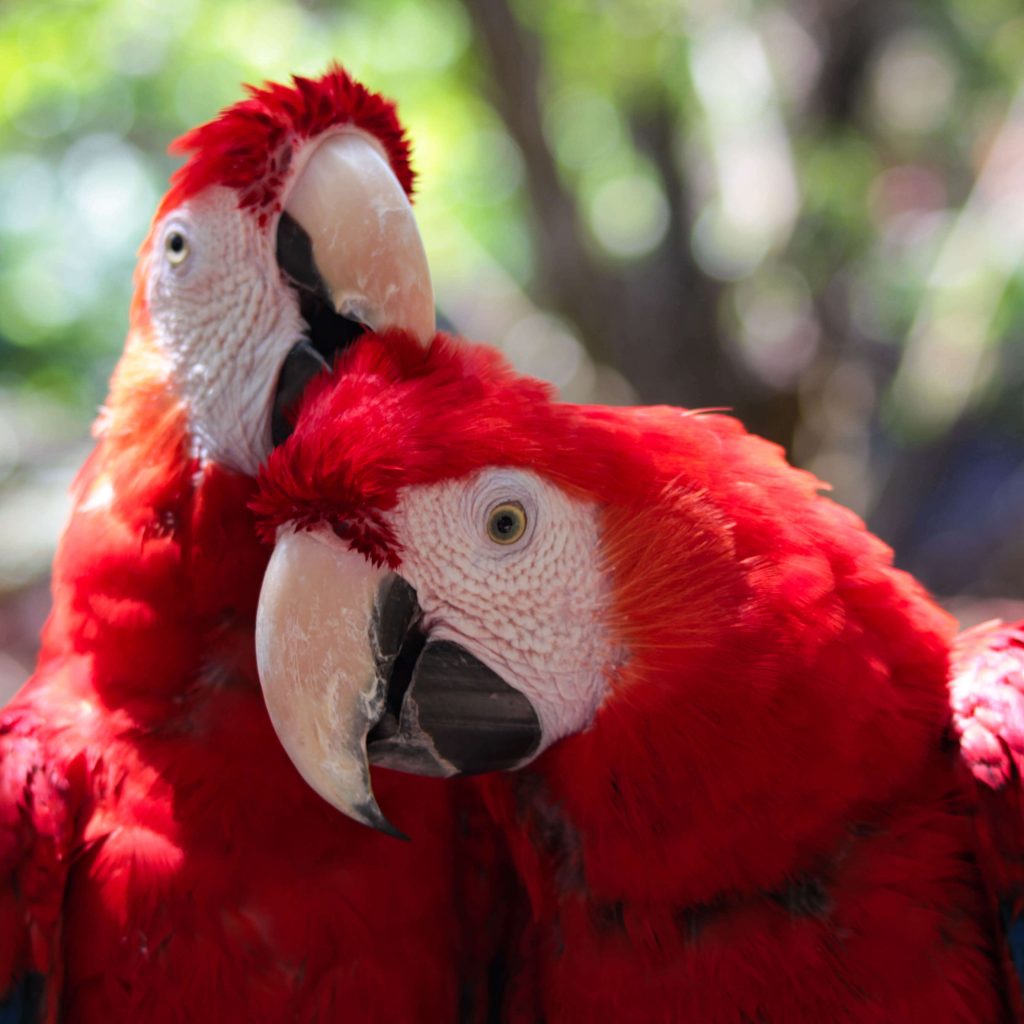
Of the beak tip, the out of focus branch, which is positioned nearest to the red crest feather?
the beak tip

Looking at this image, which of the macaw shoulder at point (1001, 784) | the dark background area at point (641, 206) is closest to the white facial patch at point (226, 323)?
the macaw shoulder at point (1001, 784)

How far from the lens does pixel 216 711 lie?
55.8 inches

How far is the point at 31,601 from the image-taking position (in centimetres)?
518

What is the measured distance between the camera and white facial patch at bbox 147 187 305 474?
1443 mm

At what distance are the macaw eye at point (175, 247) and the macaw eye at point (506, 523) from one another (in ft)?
2.19

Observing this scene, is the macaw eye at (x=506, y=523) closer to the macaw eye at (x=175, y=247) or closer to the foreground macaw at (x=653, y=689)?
the foreground macaw at (x=653, y=689)

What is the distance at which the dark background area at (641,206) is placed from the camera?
3723 millimetres

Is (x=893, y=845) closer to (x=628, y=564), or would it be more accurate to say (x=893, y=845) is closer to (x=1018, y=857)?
(x=1018, y=857)

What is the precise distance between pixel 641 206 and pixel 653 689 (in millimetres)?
3704

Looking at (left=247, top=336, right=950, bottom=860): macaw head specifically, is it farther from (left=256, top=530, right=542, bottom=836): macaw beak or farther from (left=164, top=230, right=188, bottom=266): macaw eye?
(left=164, top=230, right=188, bottom=266): macaw eye

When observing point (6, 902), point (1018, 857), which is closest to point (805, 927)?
point (1018, 857)

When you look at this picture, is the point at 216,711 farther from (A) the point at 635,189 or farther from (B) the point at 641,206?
(A) the point at 635,189

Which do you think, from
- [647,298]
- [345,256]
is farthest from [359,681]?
[647,298]

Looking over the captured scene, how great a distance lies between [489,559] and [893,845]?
1.86ft
